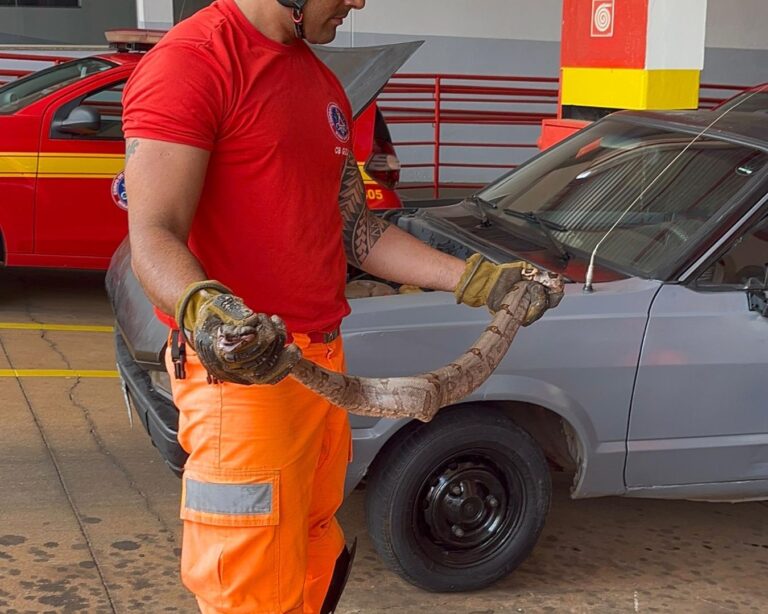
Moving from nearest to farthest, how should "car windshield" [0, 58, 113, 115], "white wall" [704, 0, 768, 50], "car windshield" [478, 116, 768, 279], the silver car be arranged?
the silver car < "car windshield" [478, 116, 768, 279] < "car windshield" [0, 58, 113, 115] < "white wall" [704, 0, 768, 50]

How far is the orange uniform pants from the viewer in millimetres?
2352

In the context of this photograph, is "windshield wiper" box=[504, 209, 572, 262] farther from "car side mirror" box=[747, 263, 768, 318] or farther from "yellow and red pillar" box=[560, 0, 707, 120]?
"yellow and red pillar" box=[560, 0, 707, 120]

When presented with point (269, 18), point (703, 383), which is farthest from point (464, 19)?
point (269, 18)

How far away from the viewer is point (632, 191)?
4.14 meters

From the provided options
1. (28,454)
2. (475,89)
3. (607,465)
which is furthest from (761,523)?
(475,89)

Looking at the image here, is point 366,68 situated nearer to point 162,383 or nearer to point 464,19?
point 162,383

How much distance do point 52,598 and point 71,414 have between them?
1.71 m

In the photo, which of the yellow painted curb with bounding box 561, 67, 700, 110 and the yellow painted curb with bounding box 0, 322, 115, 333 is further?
the yellow painted curb with bounding box 0, 322, 115, 333

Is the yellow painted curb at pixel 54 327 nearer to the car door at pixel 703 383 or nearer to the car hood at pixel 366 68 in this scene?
the car hood at pixel 366 68

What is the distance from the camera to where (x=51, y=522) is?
4.11 meters

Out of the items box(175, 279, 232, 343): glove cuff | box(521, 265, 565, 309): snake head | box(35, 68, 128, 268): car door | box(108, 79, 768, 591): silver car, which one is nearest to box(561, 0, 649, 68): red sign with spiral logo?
box(108, 79, 768, 591): silver car

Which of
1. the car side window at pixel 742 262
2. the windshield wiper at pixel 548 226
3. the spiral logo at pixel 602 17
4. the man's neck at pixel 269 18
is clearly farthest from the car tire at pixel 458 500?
the spiral logo at pixel 602 17

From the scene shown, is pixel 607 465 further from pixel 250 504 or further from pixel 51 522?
pixel 51 522

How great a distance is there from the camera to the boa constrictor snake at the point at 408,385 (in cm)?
212
